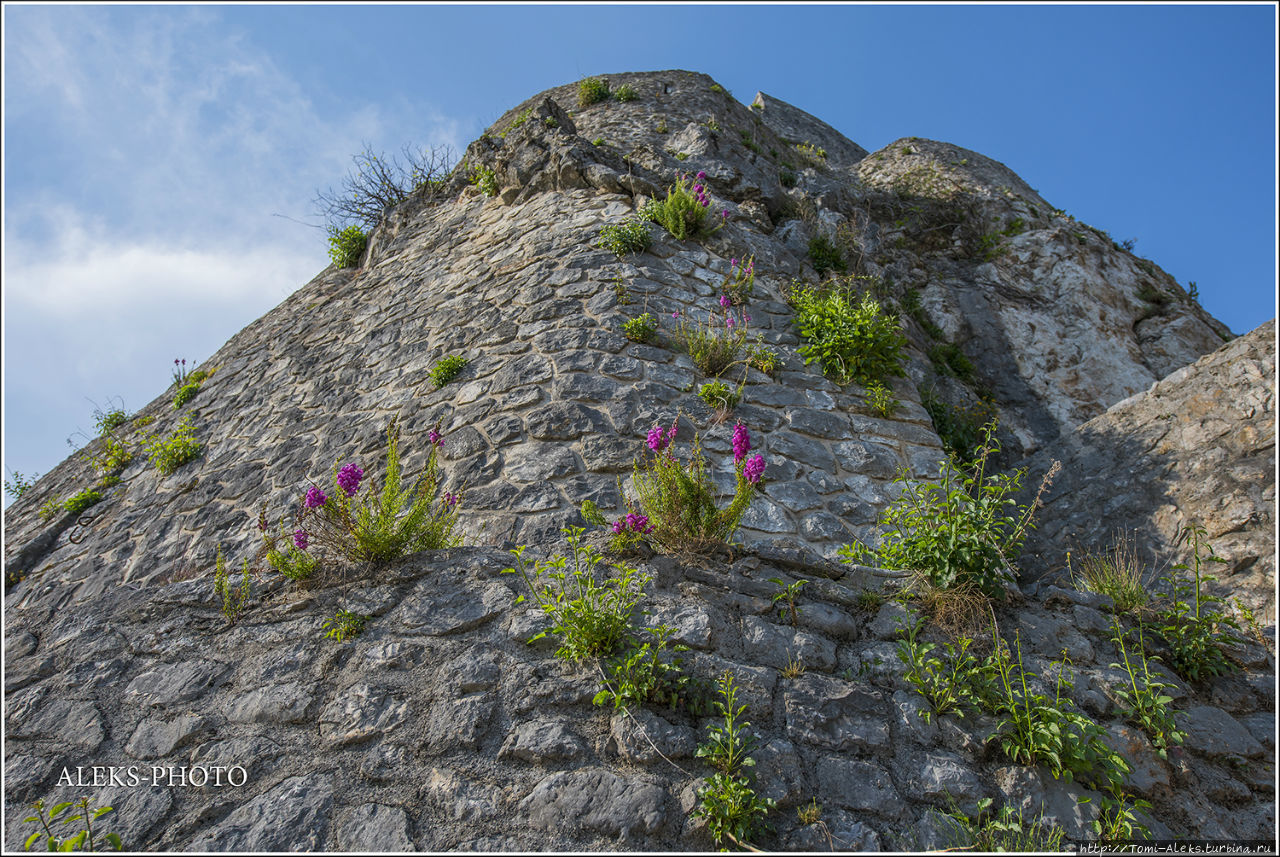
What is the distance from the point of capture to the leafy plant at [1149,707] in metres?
2.72

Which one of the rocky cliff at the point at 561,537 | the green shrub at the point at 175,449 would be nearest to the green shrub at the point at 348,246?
the rocky cliff at the point at 561,537

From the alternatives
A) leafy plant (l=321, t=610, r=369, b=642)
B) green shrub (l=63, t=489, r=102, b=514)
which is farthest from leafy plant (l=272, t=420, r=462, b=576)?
green shrub (l=63, t=489, r=102, b=514)

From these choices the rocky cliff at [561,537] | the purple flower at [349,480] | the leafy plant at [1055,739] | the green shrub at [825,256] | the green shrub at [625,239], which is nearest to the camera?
the rocky cliff at [561,537]

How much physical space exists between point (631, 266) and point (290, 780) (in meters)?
4.29

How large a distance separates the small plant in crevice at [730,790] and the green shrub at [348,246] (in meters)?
7.91

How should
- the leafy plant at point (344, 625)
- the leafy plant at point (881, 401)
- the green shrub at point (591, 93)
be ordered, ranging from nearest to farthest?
the leafy plant at point (344, 625) < the leafy plant at point (881, 401) < the green shrub at point (591, 93)

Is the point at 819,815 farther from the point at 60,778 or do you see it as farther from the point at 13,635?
the point at 13,635

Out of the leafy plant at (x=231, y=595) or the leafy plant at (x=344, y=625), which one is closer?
the leafy plant at (x=344, y=625)

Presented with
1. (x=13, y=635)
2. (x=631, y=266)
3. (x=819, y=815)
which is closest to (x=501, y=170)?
(x=631, y=266)

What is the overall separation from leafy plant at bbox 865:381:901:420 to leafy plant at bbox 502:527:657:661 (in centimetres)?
252

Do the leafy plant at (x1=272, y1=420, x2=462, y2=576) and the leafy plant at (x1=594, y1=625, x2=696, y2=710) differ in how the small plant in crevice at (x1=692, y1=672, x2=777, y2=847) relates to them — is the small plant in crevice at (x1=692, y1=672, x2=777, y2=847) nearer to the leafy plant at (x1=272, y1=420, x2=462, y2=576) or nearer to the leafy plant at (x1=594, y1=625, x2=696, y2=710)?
the leafy plant at (x1=594, y1=625, x2=696, y2=710)

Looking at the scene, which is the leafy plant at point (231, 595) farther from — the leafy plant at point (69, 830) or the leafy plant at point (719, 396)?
the leafy plant at point (719, 396)

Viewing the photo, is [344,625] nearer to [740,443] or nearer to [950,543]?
[740,443]

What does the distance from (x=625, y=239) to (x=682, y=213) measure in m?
0.63
